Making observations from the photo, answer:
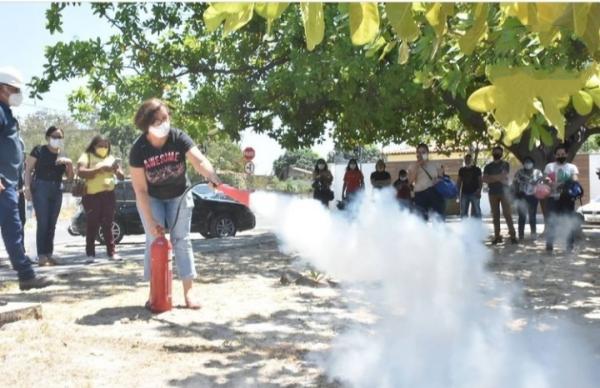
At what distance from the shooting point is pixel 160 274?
5203 mm

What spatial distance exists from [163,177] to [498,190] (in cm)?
728

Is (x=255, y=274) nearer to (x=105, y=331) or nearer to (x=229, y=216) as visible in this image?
(x=105, y=331)

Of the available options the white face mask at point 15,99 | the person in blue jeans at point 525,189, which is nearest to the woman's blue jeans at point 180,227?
the white face mask at point 15,99

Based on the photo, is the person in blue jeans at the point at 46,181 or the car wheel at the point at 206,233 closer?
the person in blue jeans at the point at 46,181

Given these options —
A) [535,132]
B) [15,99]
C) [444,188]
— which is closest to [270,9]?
[535,132]

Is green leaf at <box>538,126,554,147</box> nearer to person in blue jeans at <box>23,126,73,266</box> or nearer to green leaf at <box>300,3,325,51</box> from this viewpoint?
green leaf at <box>300,3,325,51</box>

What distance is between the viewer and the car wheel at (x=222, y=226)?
48.5ft

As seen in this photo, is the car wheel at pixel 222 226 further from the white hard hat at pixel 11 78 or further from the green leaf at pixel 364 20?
the green leaf at pixel 364 20

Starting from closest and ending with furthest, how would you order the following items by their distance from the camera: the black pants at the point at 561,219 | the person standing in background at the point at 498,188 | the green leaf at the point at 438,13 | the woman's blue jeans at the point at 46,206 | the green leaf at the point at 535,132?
the green leaf at the point at 438,13 → the green leaf at the point at 535,132 → the woman's blue jeans at the point at 46,206 → the black pants at the point at 561,219 → the person standing in background at the point at 498,188

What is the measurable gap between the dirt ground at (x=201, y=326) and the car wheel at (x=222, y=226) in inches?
252

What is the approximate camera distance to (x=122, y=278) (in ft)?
23.9

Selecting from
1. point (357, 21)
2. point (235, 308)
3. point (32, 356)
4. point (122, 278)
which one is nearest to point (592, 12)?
point (357, 21)

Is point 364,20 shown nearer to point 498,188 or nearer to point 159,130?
point 159,130

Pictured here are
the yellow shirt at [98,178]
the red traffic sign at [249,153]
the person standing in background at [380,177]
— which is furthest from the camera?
the red traffic sign at [249,153]
